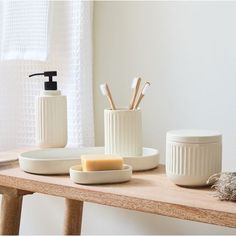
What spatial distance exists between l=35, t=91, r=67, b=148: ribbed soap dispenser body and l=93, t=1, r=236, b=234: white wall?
0.62 ft

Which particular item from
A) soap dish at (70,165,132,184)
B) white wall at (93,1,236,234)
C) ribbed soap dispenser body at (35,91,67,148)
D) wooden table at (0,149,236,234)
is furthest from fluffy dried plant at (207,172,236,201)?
ribbed soap dispenser body at (35,91,67,148)

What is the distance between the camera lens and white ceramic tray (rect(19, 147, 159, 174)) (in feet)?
2.65

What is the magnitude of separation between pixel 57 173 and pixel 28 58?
0.35 m

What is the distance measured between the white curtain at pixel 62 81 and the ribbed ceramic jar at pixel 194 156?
1.38 feet

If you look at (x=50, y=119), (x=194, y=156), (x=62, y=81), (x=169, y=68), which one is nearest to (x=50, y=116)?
(x=50, y=119)

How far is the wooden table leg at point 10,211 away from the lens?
88cm

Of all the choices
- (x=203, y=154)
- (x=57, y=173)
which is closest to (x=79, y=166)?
(x=57, y=173)

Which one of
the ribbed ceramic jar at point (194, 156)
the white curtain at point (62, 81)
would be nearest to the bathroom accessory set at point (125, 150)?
the ribbed ceramic jar at point (194, 156)

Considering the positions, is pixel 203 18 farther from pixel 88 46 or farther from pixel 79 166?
pixel 79 166

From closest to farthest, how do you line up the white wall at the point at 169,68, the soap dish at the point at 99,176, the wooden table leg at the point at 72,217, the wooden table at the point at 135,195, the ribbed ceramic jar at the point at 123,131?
1. the wooden table at the point at 135,195
2. the soap dish at the point at 99,176
3. the ribbed ceramic jar at the point at 123,131
4. the white wall at the point at 169,68
5. the wooden table leg at the point at 72,217

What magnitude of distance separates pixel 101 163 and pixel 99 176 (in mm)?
22

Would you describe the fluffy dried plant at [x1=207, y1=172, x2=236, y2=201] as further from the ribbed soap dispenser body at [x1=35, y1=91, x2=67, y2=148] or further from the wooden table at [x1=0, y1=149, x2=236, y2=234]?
the ribbed soap dispenser body at [x1=35, y1=91, x2=67, y2=148]

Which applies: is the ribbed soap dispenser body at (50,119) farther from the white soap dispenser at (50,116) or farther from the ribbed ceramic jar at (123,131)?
the ribbed ceramic jar at (123,131)

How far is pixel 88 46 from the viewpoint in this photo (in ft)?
3.73
